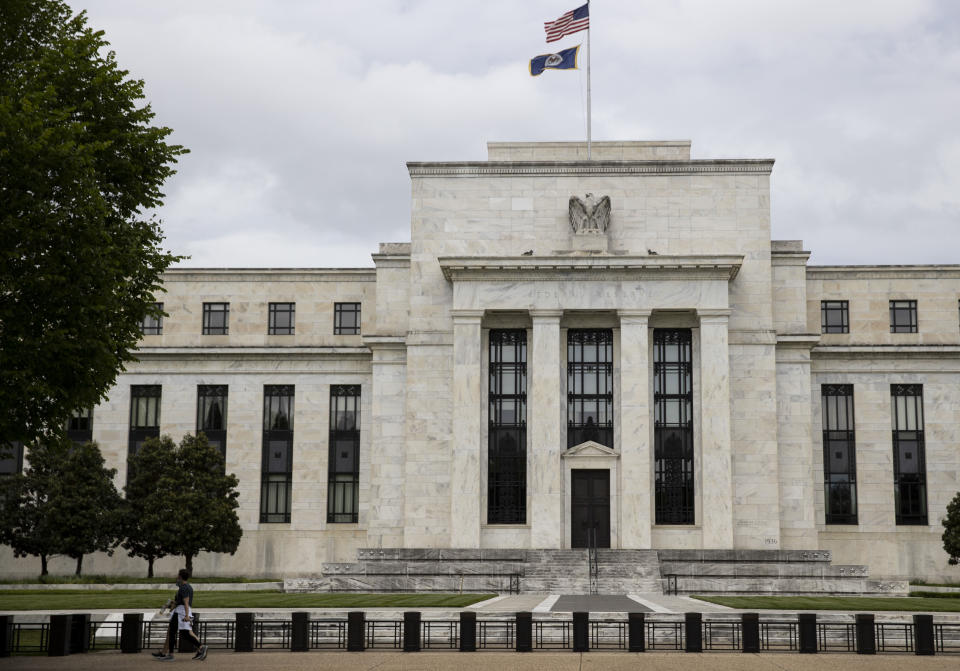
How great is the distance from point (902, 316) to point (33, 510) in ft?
155

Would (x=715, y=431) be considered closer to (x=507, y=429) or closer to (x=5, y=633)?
(x=507, y=429)

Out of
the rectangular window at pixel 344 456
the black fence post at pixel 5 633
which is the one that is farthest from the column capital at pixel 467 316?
the black fence post at pixel 5 633

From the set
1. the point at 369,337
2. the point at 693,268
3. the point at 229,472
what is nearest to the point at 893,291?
the point at 693,268

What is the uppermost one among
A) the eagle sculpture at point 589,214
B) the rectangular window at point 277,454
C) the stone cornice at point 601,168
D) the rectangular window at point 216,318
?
the stone cornice at point 601,168

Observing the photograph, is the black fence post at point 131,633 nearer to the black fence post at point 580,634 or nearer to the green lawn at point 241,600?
the green lawn at point 241,600

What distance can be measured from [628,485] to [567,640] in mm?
27329

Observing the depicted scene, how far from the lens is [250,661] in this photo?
2652 centimetres

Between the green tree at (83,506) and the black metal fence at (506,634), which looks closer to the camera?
the black metal fence at (506,634)

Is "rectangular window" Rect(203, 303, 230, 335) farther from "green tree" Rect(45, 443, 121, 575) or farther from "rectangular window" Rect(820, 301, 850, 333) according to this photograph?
"rectangular window" Rect(820, 301, 850, 333)

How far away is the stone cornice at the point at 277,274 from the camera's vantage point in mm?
65875

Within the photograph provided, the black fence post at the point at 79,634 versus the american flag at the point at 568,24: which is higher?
the american flag at the point at 568,24

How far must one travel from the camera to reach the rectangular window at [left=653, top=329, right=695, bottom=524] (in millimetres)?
57938

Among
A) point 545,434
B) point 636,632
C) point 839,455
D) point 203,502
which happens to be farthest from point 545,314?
point 636,632

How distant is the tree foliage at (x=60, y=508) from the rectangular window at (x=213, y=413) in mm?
7729
